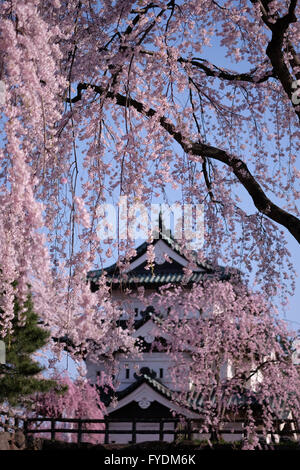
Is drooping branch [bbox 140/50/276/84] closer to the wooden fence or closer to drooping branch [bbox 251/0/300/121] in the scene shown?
drooping branch [bbox 251/0/300/121]

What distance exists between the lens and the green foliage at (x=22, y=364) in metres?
12.4

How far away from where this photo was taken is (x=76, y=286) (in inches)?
193

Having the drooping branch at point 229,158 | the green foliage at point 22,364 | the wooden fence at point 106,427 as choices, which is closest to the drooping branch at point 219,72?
the drooping branch at point 229,158

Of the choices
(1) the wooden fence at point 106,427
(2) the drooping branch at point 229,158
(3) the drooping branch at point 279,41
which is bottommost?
(1) the wooden fence at point 106,427

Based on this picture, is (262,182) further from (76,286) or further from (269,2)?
(76,286)

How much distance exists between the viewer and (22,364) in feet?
41.8

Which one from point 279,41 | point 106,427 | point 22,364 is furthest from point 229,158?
point 106,427

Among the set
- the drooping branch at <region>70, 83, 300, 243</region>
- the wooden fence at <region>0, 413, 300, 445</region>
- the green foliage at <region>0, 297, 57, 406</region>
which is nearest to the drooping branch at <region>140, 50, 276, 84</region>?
the drooping branch at <region>70, 83, 300, 243</region>

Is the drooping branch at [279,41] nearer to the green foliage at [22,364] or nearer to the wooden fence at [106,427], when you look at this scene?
the green foliage at [22,364]

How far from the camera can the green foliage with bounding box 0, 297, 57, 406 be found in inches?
487

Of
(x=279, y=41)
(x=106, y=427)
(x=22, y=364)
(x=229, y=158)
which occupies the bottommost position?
(x=106, y=427)

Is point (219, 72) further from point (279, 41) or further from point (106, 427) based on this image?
point (106, 427)

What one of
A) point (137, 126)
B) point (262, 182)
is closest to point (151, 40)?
point (137, 126)
